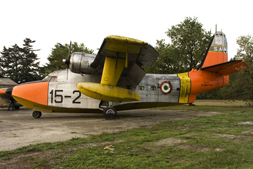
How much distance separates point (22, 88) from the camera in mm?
10531

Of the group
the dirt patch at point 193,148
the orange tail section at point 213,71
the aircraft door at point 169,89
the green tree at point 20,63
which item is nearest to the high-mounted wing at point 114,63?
the aircraft door at point 169,89

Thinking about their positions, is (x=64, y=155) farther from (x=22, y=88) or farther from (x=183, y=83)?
(x=183, y=83)

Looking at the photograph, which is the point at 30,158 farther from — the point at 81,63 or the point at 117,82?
the point at 81,63

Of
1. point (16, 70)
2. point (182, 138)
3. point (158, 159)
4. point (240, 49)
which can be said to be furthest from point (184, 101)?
point (16, 70)

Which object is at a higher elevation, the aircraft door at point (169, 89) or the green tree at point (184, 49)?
the green tree at point (184, 49)

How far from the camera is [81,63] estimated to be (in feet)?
32.6

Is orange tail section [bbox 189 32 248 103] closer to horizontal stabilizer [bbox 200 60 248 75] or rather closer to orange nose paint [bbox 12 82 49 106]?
horizontal stabilizer [bbox 200 60 248 75]

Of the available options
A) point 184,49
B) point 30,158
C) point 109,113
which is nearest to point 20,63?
point 184,49

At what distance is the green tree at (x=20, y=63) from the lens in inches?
1708

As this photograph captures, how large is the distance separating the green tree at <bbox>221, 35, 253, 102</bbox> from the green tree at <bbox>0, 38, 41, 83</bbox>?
3967cm

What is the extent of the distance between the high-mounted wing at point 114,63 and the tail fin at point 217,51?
4.93 metres

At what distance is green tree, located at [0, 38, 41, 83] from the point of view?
43375mm

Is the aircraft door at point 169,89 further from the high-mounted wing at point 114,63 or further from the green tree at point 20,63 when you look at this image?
the green tree at point 20,63

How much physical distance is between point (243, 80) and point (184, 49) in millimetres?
8276
